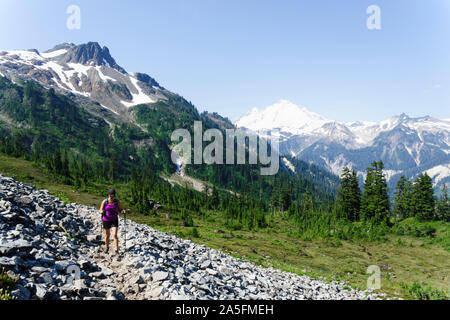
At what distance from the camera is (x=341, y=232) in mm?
67375

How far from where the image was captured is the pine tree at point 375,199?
7162 cm

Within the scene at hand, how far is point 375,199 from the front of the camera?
73.4 meters

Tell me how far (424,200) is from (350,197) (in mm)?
19758

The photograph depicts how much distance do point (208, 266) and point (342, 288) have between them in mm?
16175

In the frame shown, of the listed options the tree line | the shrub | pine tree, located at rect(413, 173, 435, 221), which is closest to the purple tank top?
the shrub

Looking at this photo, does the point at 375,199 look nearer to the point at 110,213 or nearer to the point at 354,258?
the point at 354,258

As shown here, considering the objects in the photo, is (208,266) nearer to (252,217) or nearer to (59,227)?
(59,227)

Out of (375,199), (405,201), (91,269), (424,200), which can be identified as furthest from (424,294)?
(405,201)

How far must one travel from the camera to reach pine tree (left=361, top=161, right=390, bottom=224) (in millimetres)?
71625

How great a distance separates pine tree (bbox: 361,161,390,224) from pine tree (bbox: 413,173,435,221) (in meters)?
7.48

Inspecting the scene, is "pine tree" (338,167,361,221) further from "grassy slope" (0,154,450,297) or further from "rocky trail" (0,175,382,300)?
"rocky trail" (0,175,382,300)

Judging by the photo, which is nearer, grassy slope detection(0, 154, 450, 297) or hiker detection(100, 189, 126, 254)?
hiker detection(100, 189, 126, 254)

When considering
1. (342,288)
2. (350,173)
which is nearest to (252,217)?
(350,173)

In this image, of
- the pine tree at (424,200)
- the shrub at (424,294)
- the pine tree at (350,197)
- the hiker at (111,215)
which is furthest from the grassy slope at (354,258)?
the pine tree at (350,197)
